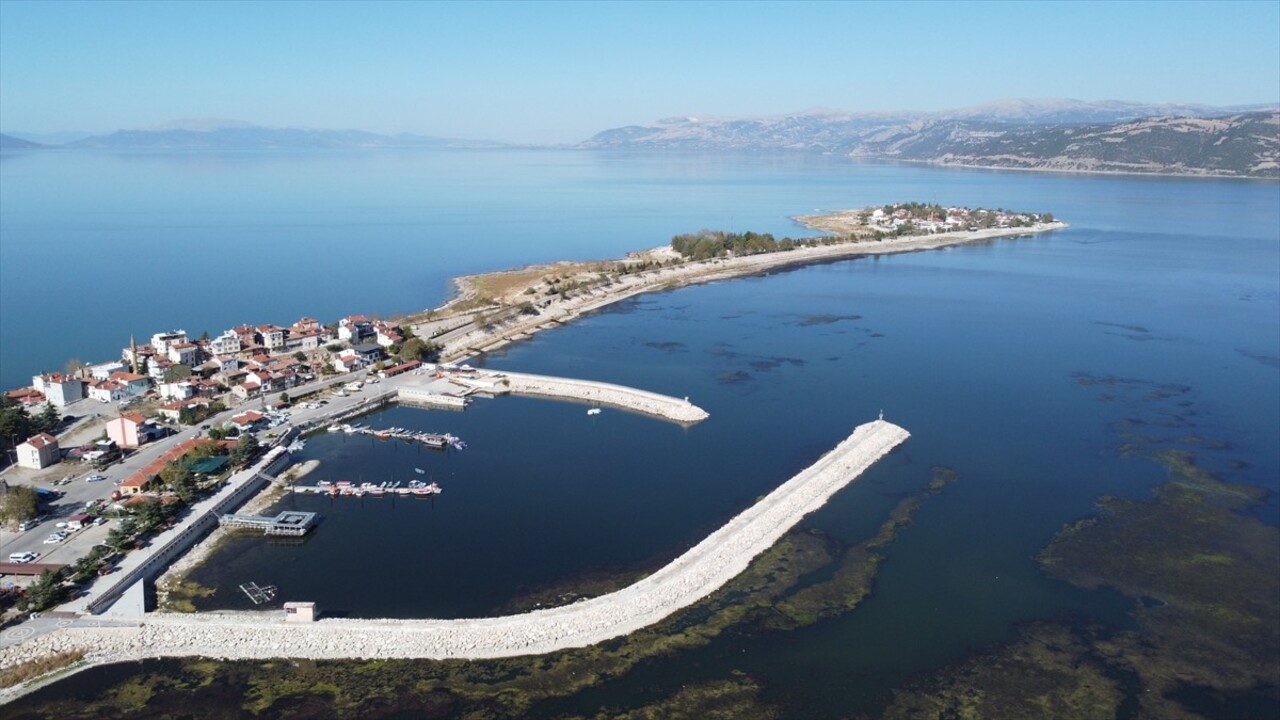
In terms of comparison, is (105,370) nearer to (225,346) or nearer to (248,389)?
(225,346)

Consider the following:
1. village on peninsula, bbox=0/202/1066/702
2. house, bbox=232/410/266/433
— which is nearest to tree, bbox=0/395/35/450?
village on peninsula, bbox=0/202/1066/702

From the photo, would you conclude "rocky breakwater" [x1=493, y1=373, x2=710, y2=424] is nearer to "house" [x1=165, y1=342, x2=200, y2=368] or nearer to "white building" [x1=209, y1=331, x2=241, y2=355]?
"white building" [x1=209, y1=331, x2=241, y2=355]

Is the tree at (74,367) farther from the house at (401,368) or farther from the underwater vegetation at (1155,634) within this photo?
Answer: the underwater vegetation at (1155,634)

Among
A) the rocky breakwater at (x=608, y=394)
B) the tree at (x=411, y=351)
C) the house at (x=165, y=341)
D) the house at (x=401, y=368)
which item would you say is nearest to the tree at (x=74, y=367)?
the house at (x=165, y=341)

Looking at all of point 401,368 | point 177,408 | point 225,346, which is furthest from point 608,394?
point 225,346

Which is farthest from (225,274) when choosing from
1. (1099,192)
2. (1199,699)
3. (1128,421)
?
(1099,192)

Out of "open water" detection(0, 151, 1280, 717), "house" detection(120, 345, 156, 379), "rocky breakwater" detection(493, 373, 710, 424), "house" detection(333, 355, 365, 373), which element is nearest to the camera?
"open water" detection(0, 151, 1280, 717)
